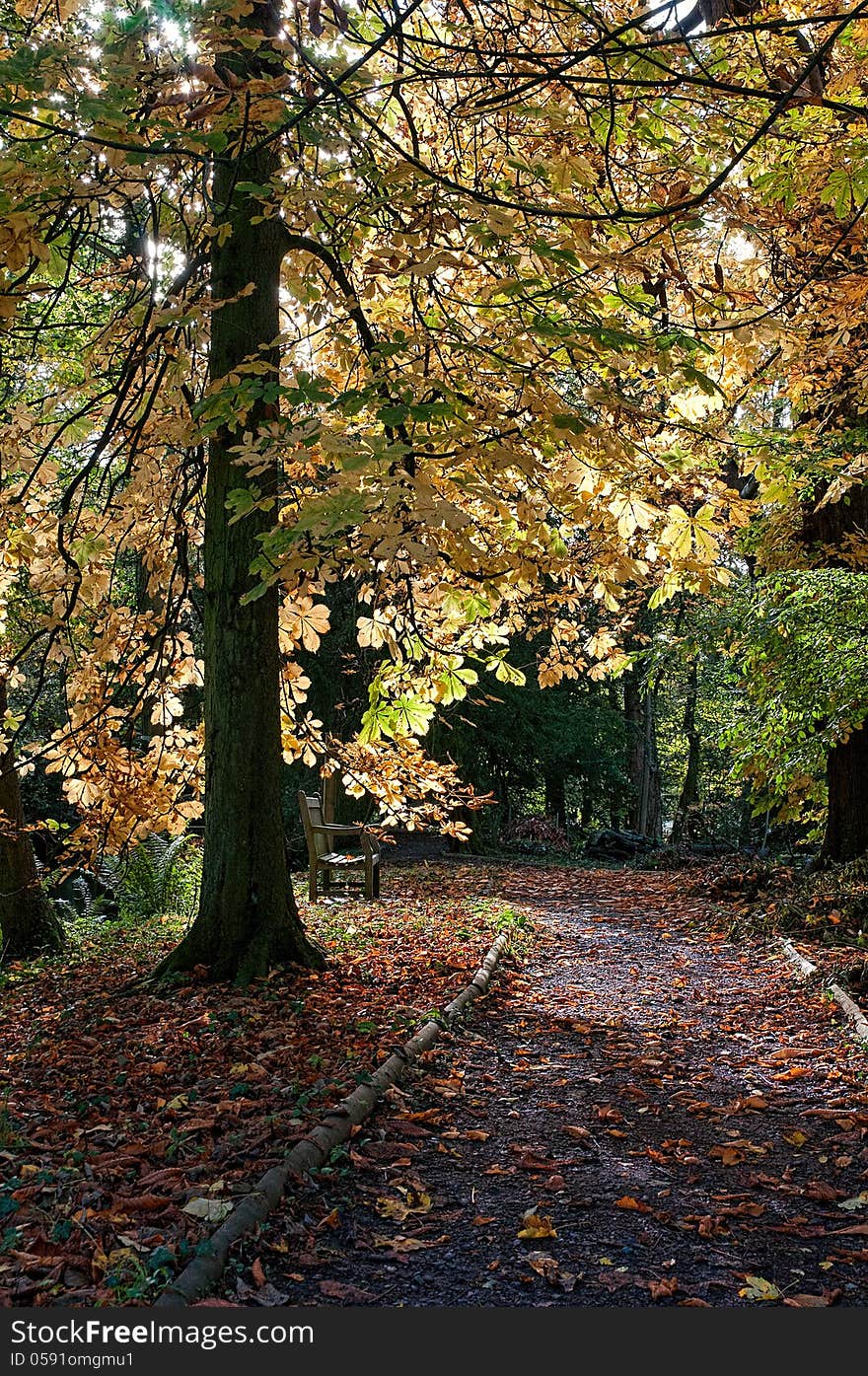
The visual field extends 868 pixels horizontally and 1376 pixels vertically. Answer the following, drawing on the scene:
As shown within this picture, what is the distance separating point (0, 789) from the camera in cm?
804

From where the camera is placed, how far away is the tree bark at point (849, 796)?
9844mm

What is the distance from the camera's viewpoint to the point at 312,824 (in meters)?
11.0

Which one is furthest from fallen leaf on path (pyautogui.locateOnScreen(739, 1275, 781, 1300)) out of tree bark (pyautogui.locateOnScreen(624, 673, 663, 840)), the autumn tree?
tree bark (pyautogui.locateOnScreen(624, 673, 663, 840))

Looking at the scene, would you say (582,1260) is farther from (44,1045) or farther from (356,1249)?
(44,1045)

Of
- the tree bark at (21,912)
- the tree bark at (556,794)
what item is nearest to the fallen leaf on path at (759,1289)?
the tree bark at (21,912)

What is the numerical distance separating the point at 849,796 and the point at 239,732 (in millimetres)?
6561

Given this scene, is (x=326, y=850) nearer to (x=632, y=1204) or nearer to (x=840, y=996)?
(x=840, y=996)

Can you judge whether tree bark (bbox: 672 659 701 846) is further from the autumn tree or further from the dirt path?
the dirt path

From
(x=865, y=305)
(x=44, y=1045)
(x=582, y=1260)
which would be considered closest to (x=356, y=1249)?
(x=582, y=1260)

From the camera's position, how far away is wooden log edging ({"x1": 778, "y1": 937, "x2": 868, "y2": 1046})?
17.6 ft

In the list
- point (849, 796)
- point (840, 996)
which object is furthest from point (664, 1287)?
point (849, 796)

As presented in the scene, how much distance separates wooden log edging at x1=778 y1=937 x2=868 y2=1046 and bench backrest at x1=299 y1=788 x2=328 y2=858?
4.93 metres

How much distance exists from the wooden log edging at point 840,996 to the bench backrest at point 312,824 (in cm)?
493

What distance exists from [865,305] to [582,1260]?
549 cm
